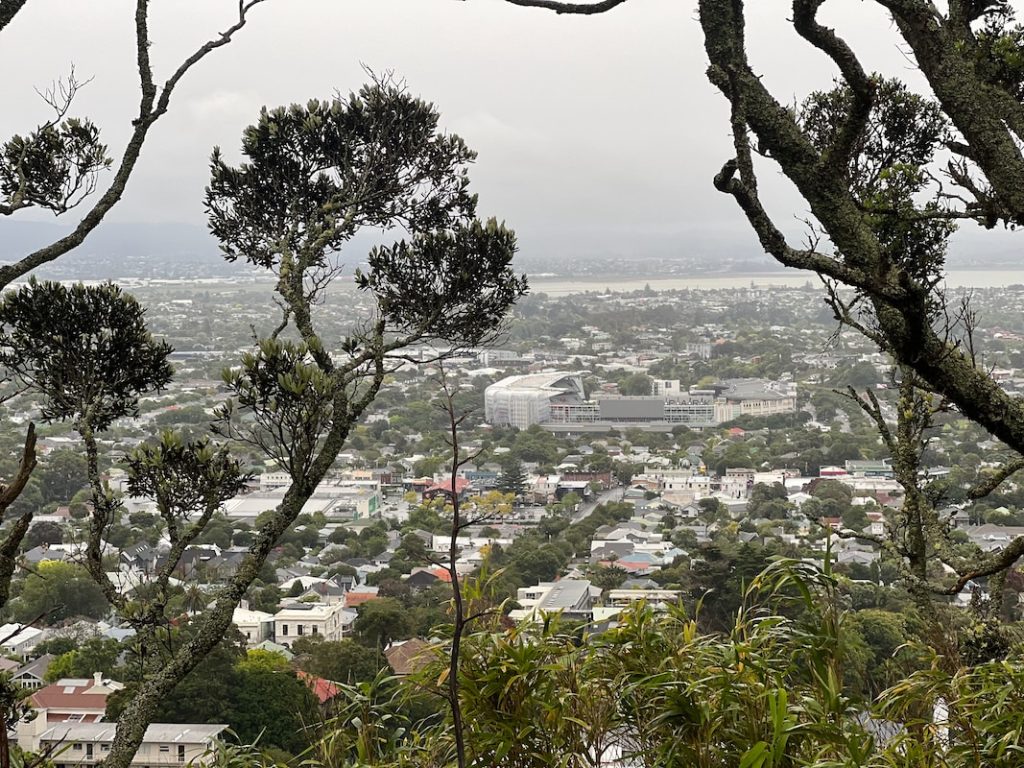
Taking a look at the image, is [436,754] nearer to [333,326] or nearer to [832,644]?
[832,644]

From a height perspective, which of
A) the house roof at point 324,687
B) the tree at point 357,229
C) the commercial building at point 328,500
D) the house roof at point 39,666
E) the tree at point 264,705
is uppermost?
the tree at point 357,229

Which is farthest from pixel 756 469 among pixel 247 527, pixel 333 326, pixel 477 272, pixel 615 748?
pixel 615 748

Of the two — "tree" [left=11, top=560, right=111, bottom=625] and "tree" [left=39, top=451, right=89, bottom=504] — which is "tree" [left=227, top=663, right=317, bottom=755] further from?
"tree" [left=39, top=451, right=89, bottom=504]

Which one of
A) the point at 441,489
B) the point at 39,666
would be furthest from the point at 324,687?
the point at 441,489

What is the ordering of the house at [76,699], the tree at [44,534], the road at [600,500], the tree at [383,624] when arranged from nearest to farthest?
the house at [76,699] → the tree at [383,624] → the tree at [44,534] → the road at [600,500]

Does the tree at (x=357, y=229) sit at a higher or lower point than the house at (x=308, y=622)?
higher

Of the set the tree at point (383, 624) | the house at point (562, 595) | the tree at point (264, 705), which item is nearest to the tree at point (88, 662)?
the tree at point (383, 624)

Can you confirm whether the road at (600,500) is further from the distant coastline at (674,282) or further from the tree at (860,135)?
the distant coastline at (674,282)
